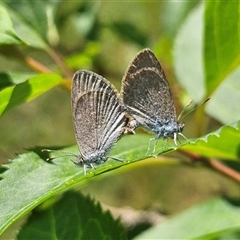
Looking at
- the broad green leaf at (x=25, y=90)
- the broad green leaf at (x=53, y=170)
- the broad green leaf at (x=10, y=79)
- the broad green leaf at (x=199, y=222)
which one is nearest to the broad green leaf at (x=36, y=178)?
the broad green leaf at (x=53, y=170)

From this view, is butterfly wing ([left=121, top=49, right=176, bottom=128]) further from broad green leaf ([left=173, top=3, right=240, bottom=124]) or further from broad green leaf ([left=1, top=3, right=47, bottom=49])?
broad green leaf ([left=1, top=3, right=47, bottom=49])

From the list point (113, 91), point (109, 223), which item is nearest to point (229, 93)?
point (113, 91)

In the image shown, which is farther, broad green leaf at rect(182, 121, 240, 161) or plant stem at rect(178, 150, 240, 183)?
plant stem at rect(178, 150, 240, 183)

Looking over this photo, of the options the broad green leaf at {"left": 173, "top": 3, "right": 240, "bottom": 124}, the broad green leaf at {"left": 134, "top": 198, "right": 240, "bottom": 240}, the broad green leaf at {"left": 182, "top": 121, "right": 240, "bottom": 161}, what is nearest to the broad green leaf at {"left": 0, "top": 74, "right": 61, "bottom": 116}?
the broad green leaf at {"left": 182, "top": 121, "right": 240, "bottom": 161}

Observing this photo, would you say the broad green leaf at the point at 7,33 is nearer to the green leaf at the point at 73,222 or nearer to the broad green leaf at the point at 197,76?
the green leaf at the point at 73,222

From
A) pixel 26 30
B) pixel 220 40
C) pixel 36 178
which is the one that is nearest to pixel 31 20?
pixel 26 30

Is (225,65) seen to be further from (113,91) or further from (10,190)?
(10,190)
